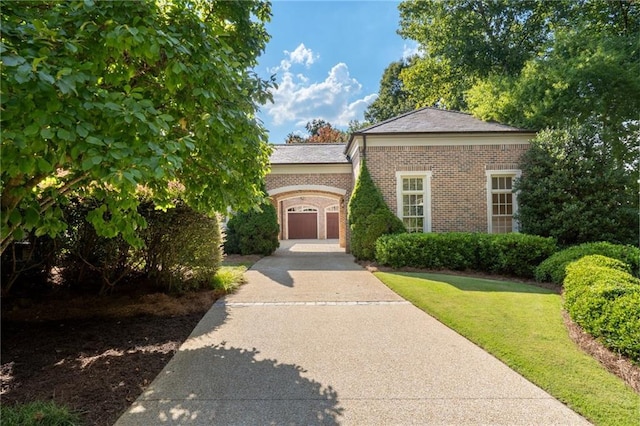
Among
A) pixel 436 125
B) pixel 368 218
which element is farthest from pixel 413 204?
pixel 436 125

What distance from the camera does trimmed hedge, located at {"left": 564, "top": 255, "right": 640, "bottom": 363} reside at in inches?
145

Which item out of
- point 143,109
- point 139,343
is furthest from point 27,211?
point 139,343

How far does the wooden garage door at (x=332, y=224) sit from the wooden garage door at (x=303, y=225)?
1.02 metres

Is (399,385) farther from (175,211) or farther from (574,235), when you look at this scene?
(574,235)

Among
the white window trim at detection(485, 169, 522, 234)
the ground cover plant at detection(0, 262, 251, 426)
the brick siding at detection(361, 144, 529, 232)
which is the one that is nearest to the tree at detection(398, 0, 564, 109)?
the brick siding at detection(361, 144, 529, 232)

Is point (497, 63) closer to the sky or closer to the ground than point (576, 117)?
closer to the sky

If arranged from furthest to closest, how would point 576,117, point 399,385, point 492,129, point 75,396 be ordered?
point 576,117
point 492,129
point 399,385
point 75,396

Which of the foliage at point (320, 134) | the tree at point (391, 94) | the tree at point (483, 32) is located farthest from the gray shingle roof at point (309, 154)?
the foliage at point (320, 134)

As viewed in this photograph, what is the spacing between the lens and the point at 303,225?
27.6m

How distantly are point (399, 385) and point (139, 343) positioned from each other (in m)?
3.35

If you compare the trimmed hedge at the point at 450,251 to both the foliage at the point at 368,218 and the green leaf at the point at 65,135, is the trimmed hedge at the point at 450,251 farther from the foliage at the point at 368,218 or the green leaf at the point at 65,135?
the green leaf at the point at 65,135

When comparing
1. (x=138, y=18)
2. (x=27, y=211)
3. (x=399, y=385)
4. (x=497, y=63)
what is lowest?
(x=399, y=385)

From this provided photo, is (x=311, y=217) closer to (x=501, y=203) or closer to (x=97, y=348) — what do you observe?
(x=501, y=203)

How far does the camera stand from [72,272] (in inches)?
242
